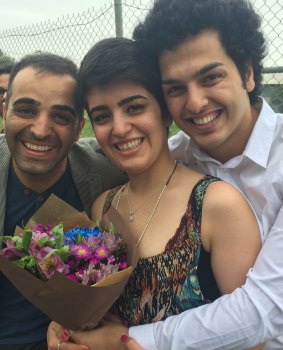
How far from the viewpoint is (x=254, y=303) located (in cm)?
155

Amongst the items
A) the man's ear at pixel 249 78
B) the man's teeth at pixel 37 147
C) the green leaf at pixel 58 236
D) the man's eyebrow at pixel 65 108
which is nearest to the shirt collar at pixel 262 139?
the man's ear at pixel 249 78

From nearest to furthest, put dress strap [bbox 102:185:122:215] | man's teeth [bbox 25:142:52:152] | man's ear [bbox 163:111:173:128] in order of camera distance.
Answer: man's ear [bbox 163:111:173:128] → dress strap [bbox 102:185:122:215] → man's teeth [bbox 25:142:52:152]

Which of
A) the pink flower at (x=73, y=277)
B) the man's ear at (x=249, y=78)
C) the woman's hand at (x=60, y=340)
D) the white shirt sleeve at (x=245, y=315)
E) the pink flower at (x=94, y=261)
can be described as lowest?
the woman's hand at (x=60, y=340)

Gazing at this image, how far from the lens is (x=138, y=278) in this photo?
5.84 feet

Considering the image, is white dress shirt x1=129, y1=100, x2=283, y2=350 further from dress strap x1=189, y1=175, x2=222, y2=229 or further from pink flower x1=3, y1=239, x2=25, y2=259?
pink flower x1=3, y1=239, x2=25, y2=259

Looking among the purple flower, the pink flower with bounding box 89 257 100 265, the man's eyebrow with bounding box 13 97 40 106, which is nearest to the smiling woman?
the purple flower

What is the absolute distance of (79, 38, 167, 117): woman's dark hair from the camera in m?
1.86

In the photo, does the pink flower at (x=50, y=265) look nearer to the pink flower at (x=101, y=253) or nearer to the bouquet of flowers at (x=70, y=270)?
the bouquet of flowers at (x=70, y=270)

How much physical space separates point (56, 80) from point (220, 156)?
0.97 metres

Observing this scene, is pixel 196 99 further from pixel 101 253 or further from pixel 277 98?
pixel 277 98

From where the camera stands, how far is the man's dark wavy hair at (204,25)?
1851 millimetres

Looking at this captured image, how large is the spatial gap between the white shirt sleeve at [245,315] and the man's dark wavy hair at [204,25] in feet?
2.90

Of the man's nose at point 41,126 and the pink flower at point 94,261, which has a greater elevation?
the man's nose at point 41,126

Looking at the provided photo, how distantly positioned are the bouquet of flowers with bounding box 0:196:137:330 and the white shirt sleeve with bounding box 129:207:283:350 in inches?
12.8
